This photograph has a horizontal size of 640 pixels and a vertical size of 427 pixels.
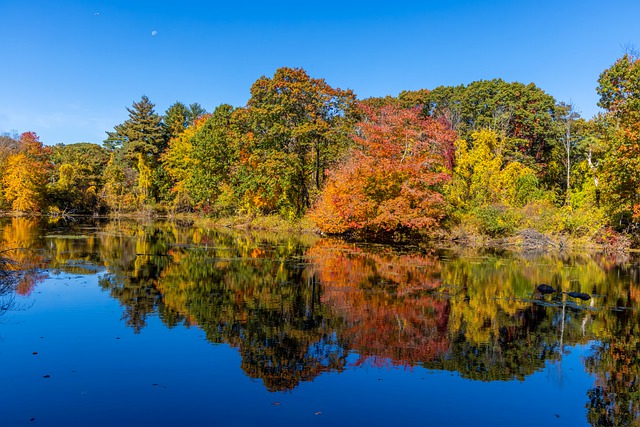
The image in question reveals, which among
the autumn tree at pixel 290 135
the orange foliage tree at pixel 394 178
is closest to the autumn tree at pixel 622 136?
the orange foliage tree at pixel 394 178

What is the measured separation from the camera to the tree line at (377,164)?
29031 mm

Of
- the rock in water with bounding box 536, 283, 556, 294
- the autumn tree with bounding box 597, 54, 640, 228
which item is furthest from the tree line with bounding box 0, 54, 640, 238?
the rock in water with bounding box 536, 283, 556, 294

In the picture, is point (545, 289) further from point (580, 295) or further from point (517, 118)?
point (517, 118)

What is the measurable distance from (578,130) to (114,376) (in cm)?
4727

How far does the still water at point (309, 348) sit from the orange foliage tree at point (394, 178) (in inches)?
474

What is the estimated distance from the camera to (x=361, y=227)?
3075 cm

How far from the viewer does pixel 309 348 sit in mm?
8742

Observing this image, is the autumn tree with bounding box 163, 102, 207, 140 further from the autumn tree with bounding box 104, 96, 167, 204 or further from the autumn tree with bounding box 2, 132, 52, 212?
the autumn tree with bounding box 2, 132, 52, 212

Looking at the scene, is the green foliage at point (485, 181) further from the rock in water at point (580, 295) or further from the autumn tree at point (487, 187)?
the rock in water at point (580, 295)

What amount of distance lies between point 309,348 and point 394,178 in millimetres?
21602

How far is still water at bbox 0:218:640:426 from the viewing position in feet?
21.1

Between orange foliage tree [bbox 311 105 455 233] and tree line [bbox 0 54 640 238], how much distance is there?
0.09 meters

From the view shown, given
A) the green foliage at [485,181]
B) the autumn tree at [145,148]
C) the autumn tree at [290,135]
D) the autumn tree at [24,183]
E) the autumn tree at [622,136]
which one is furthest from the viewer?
the autumn tree at [145,148]

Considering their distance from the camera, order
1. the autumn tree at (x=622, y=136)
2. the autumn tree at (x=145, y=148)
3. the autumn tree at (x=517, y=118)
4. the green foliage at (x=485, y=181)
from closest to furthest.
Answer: the autumn tree at (x=622, y=136) → the green foliage at (x=485, y=181) → the autumn tree at (x=517, y=118) → the autumn tree at (x=145, y=148)
